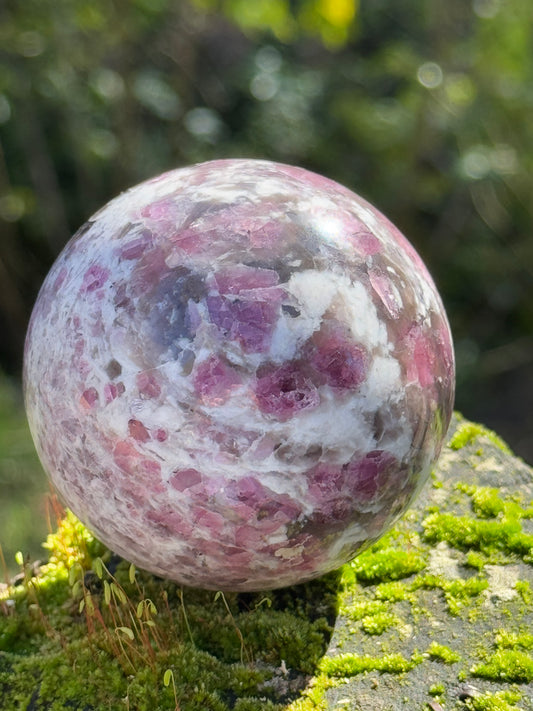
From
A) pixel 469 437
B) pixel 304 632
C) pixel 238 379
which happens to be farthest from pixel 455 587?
pixel 238 379

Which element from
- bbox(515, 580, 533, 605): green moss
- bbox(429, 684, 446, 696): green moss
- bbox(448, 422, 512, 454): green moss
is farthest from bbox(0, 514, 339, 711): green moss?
bbox(448, 422, 512, 454): green moss

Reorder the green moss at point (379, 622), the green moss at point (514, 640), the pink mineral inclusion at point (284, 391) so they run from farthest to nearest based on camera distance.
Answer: the green moss at point (379, 622) < the green moss at point (514, 640) < the pink mineral inclusion at point (284, 391)

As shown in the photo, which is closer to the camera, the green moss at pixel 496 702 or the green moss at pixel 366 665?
the green moss at pixel 496 702

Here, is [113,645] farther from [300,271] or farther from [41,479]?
[41,479]

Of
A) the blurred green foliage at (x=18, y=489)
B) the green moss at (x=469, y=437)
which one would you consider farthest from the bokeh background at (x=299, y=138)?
the green moss at (x=469, y=437)

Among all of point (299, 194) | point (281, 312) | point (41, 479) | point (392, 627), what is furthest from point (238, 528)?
point (41, 479)

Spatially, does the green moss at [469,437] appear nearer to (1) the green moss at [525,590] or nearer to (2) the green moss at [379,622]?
(1) the green moss at [525,590]
